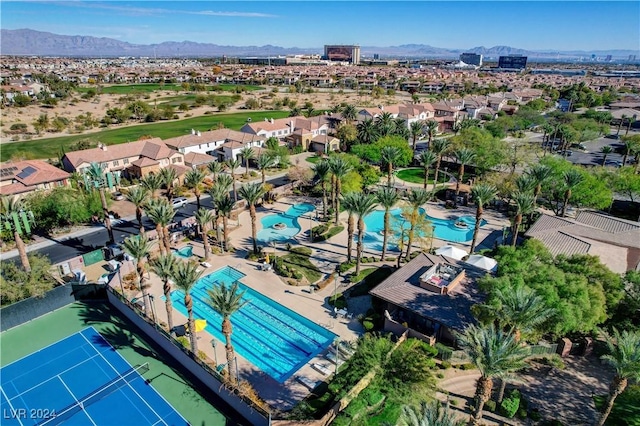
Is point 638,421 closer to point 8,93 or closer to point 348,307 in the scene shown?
point 348,307

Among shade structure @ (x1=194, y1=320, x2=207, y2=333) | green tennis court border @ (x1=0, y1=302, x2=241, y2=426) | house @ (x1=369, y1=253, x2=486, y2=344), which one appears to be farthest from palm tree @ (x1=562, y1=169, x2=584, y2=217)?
green tennis court border @ (x1=0, y1=302, x2=241, y2=426)

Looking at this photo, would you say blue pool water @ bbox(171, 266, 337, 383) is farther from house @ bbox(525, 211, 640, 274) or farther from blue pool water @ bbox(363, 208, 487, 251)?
house @ bbox(525, 211, 640, 274)

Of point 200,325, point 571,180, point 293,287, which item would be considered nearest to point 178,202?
point 293,287

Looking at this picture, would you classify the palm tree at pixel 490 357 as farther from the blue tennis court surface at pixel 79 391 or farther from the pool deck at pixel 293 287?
the blue tennis court surface at pixel 79 391

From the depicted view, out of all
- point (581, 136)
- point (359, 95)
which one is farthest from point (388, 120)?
point (359, 95)

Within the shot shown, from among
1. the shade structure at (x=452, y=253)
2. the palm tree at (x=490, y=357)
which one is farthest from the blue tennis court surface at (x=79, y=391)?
the shade structure at (x=452, y=253)

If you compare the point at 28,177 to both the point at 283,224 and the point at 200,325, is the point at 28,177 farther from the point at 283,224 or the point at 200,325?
the point at 200,325
